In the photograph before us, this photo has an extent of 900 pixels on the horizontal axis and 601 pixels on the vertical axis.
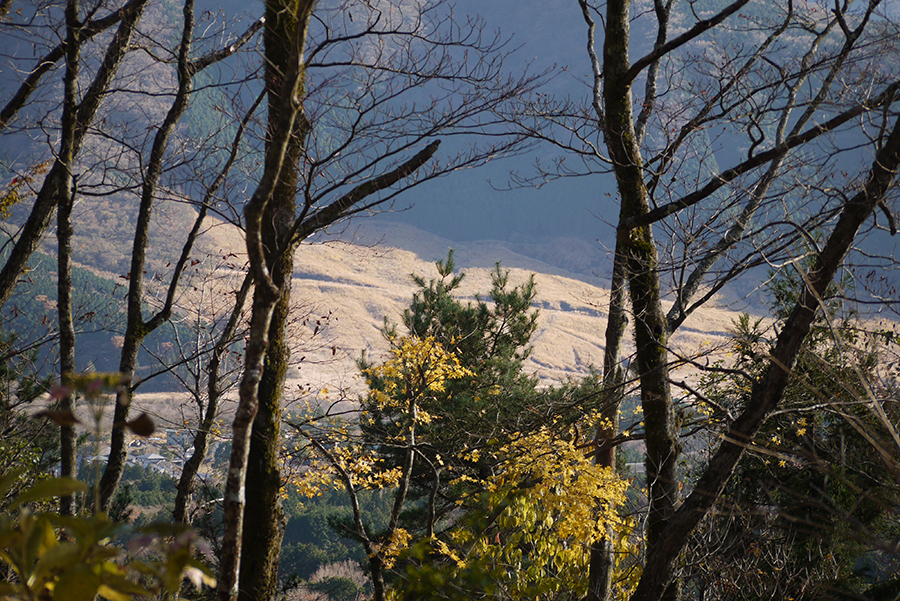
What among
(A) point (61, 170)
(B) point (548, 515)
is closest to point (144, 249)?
(A) point (61, 170)

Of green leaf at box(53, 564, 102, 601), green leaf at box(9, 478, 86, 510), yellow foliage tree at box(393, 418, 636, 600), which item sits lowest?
yellow foliage tree at box(393, 418, 636, 600)

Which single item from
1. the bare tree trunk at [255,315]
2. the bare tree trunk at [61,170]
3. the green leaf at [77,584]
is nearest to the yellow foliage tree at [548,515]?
the bare tree trunk at [255,315]

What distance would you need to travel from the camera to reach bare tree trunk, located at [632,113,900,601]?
2594 millimetres

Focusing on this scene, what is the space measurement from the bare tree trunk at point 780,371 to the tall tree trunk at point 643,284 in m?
0.59

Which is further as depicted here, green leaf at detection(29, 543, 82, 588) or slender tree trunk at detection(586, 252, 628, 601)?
slender tree trunk at detection(586, 252, 628, 601)

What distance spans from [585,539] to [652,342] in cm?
210

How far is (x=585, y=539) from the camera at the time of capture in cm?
475

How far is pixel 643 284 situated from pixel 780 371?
3.75 feet

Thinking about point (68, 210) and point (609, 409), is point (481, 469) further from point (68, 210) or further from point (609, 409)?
point (68, 210)

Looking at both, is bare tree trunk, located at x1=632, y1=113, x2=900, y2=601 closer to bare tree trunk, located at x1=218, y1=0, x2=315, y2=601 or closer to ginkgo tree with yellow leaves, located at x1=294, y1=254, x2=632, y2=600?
ginkgo tree with yellow leaves, located at x1=294, y1=254, x2=632, y2=600

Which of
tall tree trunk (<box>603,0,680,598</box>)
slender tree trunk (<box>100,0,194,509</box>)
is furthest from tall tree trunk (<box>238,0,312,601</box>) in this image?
tall tree trunk (<box>603,0,680,598</box>)

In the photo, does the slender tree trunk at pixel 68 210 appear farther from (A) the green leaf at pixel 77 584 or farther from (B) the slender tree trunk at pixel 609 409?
(A) the green leaf at pixel 77 584

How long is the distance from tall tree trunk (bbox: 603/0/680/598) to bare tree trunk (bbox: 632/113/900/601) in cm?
59

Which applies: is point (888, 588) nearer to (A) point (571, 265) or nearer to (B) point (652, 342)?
(B) point (652, 342)
